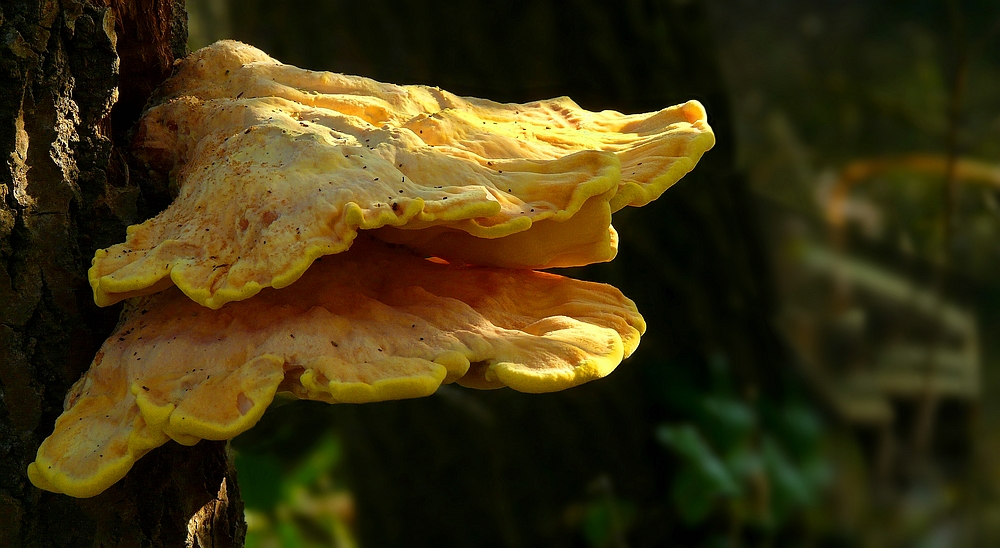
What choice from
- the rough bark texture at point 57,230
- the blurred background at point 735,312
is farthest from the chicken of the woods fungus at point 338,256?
the blurred background at point 735,312

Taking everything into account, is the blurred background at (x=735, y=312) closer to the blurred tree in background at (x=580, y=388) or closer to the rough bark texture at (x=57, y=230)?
the blurred tree in background at (x=580, y=388)

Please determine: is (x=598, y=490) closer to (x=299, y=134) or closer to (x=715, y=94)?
(x=715, y=94)

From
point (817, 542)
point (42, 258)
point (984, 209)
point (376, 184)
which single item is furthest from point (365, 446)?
point (984, 209)

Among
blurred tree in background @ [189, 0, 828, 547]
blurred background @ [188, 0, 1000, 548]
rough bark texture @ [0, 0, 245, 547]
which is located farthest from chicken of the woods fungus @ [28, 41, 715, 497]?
blurred tree in background @ [189, 0, 828, 547]

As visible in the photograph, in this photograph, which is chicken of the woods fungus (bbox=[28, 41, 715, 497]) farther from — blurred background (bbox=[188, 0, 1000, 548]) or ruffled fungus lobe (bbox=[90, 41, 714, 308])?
blurred background (bbox=[188, 0, 1000, 548])

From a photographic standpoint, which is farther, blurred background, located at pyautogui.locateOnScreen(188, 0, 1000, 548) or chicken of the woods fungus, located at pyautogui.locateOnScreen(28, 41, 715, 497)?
blurred background, located at pyautogui.locateOnScreen(188, 0, 1000, 548)

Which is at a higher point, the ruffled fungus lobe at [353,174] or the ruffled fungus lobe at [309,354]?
the ruffled fungus lobe at [353,174]
